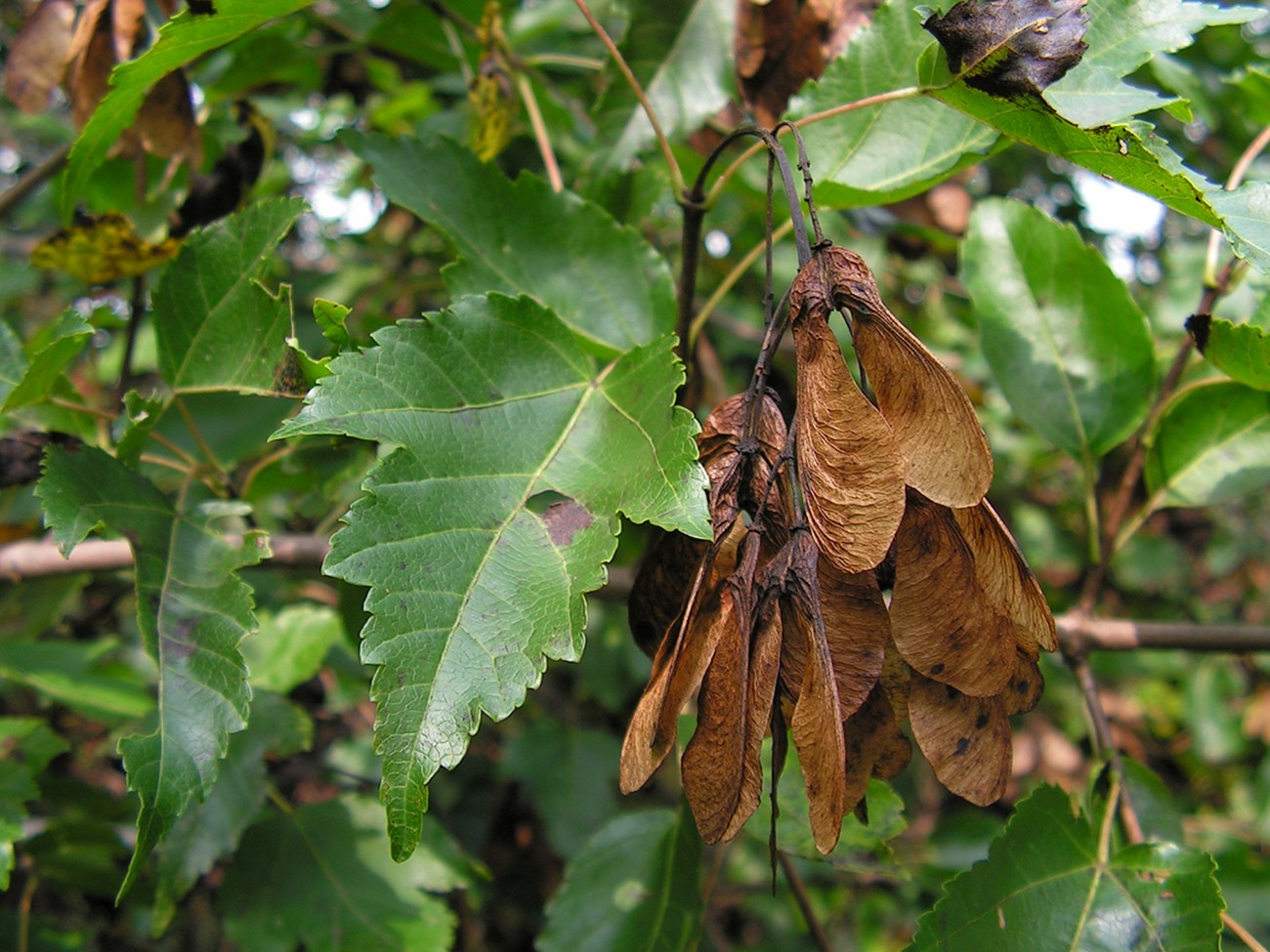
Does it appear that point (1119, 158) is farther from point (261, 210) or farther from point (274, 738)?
point (274, 738)

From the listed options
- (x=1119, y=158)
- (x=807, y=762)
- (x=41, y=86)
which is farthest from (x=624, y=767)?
(x=41, y=86)

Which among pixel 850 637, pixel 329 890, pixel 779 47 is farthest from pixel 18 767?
pixel 779 47

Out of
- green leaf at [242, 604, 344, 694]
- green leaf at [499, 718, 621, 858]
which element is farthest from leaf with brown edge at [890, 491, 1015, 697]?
green leaf at [499, 718, 621, 858]

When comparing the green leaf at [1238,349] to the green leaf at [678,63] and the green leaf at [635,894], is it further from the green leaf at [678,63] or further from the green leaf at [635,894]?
the green leaf at [635,894]

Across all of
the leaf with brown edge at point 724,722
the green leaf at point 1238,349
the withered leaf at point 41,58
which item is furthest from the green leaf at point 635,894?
the withered leaf at point 41,58

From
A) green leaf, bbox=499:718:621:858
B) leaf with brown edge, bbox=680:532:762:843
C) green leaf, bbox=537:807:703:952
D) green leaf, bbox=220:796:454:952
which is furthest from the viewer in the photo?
green leaf, bbox=499:718:621:858

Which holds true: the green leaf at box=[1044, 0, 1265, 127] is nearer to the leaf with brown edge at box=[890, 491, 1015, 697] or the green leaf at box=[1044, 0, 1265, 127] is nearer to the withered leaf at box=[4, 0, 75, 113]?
the leaf with brown edge at box=[890, 491, 1015, 697]
